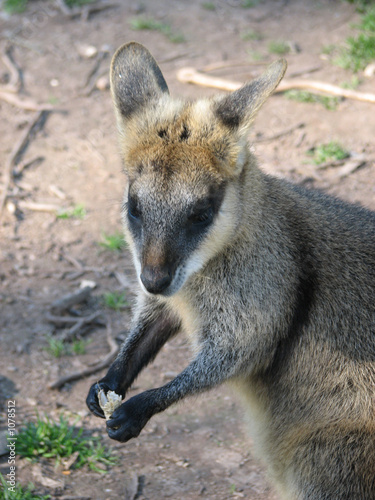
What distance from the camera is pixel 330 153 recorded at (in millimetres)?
7480

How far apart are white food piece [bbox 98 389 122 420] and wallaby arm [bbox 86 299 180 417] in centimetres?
24

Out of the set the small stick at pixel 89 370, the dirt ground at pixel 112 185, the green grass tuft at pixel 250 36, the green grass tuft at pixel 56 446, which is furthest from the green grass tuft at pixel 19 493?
the green grass tuft at pixel 250 36

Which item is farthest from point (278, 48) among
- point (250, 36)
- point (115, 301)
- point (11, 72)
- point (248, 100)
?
point (248, 100)

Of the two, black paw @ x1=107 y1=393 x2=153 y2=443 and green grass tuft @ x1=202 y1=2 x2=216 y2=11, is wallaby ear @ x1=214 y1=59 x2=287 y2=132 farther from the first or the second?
green grass tuft @ x1=202 y1=2 x2=216 y2=11

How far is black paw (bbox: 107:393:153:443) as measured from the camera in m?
3.68

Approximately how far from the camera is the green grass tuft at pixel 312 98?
8.06 meters

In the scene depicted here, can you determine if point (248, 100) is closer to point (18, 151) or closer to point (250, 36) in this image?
point (18, 151)

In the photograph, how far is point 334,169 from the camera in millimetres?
7398

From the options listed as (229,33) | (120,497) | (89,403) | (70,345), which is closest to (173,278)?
(89,403)

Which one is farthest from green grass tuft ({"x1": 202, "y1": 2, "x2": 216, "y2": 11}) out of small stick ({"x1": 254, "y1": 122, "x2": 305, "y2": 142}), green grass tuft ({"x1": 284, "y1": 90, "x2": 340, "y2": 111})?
small stick ({"x1": 254, "y1": 122, "x2": 305, "y2": 142})

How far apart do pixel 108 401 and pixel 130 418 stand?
1.09 feet

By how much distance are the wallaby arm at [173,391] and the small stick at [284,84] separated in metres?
4.91

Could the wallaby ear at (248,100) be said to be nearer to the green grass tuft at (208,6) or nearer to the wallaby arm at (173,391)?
the wallaby arm at (173,391)

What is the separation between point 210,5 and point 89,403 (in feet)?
25.7
